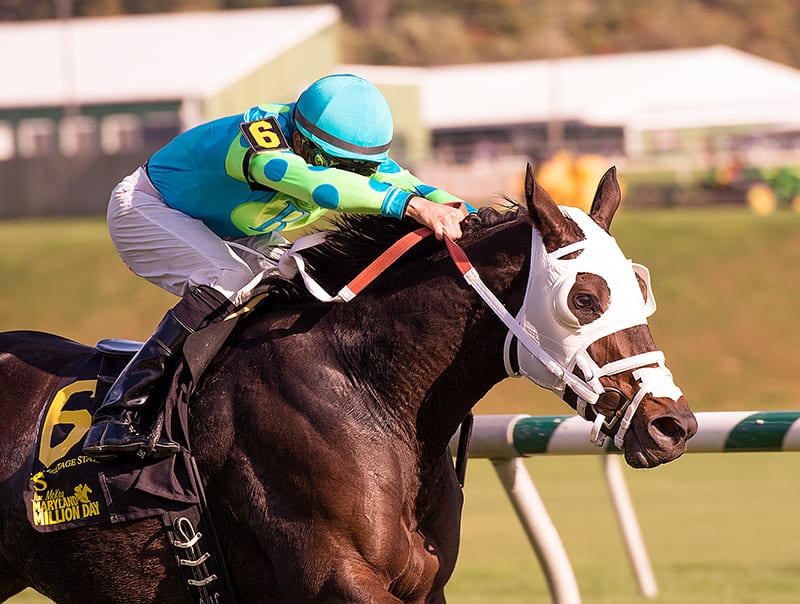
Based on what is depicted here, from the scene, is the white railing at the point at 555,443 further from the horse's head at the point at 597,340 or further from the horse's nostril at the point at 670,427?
the horse's nostril at the point at 670,427

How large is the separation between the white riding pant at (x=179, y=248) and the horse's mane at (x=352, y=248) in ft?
0.34

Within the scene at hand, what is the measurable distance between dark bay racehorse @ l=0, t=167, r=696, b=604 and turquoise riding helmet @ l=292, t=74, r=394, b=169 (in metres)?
0.22

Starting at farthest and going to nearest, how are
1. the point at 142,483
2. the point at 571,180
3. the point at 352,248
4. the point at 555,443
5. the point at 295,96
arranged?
the point at 295,96 → the point at 571,180 → the point at 555,443 → the point at 352,248 → the point at 142,483

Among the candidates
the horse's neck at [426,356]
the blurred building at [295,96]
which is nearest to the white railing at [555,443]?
the horse's neck at [426,356]

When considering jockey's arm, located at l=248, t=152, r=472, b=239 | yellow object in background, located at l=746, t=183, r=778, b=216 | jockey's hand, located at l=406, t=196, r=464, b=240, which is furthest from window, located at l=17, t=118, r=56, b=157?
jockey's hand, located at l=406, t=196, r=464, b=240

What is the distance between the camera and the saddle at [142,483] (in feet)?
13.4

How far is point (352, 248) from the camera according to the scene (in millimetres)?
4258

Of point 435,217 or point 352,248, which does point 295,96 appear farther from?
point 435,217

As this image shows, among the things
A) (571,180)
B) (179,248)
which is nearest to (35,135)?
(571,180)

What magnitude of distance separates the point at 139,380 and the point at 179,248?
0.52 metres

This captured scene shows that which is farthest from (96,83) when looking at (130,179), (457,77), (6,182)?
(130,179)

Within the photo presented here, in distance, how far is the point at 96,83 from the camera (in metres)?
41.1

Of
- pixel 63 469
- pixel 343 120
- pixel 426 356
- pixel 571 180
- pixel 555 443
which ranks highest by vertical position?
pixel 343 120

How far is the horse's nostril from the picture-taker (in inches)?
142
